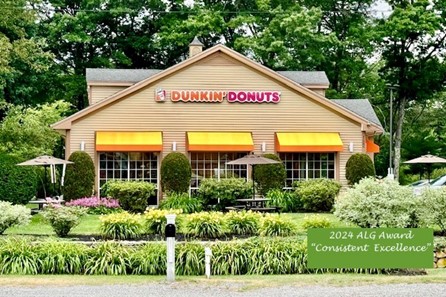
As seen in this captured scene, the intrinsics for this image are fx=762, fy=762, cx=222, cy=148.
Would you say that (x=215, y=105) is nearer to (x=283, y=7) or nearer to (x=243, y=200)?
(x=243, y=200)

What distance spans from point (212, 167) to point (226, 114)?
7.36 feet

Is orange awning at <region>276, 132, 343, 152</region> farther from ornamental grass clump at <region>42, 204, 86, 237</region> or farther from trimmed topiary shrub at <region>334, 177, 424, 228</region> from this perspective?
ornamental grass clump at <region>42, 204, 86, 237</region>

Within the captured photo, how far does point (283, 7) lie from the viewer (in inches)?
1816

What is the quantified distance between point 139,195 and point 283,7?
2305cm

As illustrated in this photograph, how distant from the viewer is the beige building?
3038cm

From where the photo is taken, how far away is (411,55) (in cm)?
4788

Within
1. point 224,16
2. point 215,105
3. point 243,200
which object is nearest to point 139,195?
point 243,200

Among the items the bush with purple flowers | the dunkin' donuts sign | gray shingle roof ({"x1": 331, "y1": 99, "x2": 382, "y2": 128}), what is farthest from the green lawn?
gray shingle roof ({"x1": 331, "y1": 99, "x2": 382, "y2": 128})

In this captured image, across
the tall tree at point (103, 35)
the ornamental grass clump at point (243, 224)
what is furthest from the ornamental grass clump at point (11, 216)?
the tall tree at point (103, 35)

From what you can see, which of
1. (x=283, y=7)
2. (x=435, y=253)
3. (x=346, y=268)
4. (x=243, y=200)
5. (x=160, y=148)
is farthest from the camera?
(x=283, y=7)

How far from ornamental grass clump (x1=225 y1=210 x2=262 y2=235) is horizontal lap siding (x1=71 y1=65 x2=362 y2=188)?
39.5 ft

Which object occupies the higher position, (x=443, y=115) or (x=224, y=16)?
(x=224, y=16)

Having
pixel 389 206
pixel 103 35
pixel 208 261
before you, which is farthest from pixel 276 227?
pixel 103 35

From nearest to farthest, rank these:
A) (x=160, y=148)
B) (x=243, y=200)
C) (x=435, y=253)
Answer: (x=435, y=253)
(x=243, y=200)
(x=160, y=148)
